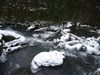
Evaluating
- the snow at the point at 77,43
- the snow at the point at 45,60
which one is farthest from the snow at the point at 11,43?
the snow at the point at 77,43

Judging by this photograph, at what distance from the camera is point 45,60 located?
299 inches

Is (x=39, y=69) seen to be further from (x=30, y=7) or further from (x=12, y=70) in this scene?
(x=30, y=7)

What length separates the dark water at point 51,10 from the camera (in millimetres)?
10312

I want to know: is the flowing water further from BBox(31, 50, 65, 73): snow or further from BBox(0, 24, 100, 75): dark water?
BBox(31, 50, 65, 73): snow

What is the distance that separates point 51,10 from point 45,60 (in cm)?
379

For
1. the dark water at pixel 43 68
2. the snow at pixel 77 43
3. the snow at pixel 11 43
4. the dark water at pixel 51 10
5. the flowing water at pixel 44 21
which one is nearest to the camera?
the dark water at pixel 43 68

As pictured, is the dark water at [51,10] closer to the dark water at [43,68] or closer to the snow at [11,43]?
the snow at [11,43]

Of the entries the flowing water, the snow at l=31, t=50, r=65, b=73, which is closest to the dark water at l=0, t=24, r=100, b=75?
the flowing water

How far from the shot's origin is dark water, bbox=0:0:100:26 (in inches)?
406

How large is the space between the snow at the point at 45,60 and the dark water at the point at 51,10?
2.63 meters

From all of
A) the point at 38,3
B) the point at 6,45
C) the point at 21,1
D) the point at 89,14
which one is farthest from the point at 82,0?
the point at 6,45

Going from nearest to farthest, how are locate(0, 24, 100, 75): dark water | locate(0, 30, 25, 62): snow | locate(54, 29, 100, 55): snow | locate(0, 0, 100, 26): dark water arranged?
locate(0, 24, 100, 75): dark water < locate(0, 30, 25, 62): snow < locate(54, 29, 100, 55): snow < locate(0, 0, 100, 26): dark water

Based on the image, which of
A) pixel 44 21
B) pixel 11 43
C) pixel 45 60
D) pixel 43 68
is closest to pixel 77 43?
pixel 45 60

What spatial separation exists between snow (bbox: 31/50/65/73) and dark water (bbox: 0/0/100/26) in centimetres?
263
